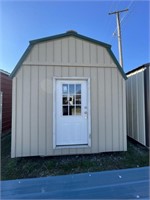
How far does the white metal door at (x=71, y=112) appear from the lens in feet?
12.7

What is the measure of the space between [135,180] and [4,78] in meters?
6.69

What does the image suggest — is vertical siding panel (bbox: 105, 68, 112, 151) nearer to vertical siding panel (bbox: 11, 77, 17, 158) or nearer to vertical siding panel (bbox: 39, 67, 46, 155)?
vertical siding panel (bbox: 39, 67, 46, 155)

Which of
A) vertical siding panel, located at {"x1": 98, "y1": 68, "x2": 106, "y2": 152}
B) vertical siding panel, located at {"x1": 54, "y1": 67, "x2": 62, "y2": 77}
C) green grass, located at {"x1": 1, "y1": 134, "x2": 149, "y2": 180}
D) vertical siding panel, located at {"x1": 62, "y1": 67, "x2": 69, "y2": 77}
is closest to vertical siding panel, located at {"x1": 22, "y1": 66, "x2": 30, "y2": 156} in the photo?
green grass, located at {"x1": 1, "y1": 134, "x2": 149, "y2": 180}

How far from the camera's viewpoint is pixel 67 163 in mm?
3367

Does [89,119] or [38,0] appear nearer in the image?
[89,119]

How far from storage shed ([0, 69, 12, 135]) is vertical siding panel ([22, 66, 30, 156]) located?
3.32 m

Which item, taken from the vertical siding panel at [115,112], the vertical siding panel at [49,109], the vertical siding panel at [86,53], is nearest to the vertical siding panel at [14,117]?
the vertical siding panel at [49,109]

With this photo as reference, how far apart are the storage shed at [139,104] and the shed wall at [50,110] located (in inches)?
31.3

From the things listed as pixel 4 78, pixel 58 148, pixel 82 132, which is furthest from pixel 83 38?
pixel 4 78

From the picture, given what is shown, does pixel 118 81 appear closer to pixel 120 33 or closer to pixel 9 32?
pixel 9 32

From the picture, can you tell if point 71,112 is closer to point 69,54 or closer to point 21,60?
point 69,54

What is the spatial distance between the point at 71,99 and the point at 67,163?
1546 millimetres

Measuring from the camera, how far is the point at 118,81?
4.10 metres

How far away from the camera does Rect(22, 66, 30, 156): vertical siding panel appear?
3.65 m
